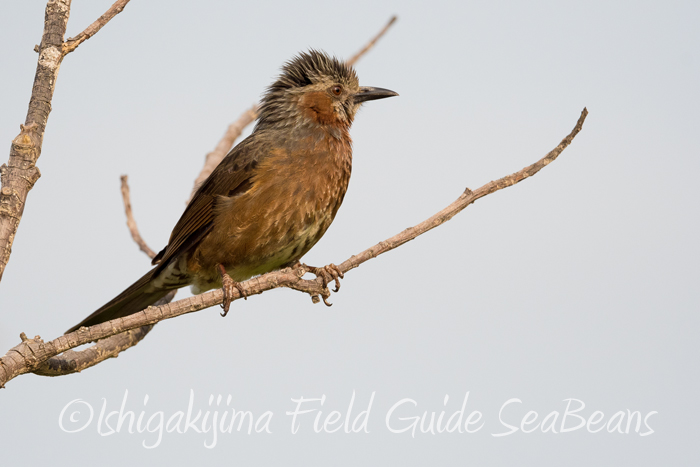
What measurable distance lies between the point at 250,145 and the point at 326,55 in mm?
1005

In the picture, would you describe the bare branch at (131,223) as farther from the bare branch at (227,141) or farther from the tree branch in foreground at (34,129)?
the tree branch in foreground at (34,129)

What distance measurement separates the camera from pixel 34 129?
9.68 feet

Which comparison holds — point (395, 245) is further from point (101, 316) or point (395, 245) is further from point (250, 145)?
point (101, 316)

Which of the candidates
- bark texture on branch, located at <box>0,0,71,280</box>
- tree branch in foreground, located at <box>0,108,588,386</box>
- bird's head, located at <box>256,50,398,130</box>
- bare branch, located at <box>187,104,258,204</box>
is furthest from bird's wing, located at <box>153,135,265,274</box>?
bark texture on branch, located at <box>0,0,71,280</box>

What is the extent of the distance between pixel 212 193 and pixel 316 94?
3.70 ft

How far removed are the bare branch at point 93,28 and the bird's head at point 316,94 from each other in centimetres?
189

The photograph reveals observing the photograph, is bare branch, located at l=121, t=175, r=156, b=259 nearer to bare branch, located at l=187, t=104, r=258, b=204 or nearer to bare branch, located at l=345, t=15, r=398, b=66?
bare branch, located at l=187, t=104, r=258, b=204

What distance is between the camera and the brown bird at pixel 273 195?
445 cm

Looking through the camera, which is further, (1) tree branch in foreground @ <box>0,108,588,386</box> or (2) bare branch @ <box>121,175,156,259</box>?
(2) bare branch @ <box>121,175,156,259</box>

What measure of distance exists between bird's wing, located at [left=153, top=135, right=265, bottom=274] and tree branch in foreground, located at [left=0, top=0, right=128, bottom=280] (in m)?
1.70

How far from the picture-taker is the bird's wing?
4.70m

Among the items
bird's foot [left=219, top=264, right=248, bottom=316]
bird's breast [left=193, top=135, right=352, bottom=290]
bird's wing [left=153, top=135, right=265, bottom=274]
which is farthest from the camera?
bird's wing [left=153, top=135, right=265, bottom=274]

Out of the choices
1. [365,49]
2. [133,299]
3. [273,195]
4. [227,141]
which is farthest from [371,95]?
[133,299]

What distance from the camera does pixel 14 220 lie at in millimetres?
2865
